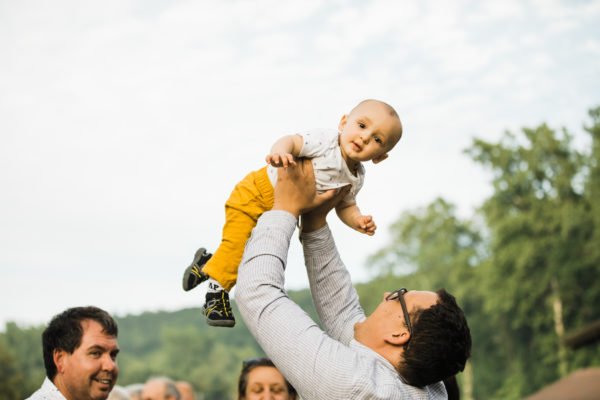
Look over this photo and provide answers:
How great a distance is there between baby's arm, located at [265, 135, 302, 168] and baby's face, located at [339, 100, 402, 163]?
24 cm

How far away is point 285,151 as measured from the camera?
3.36 m

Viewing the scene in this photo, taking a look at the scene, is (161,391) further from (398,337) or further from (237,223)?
(398,337)

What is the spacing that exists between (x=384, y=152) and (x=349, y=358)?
1.19 m

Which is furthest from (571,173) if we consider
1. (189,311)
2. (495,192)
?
(189,311)

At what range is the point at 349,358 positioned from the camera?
114 inches

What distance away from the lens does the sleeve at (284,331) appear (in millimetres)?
2832

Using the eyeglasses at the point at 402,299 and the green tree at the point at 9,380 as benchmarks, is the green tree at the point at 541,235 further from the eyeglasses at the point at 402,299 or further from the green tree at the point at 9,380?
the eyeglasses at the point at 402,299

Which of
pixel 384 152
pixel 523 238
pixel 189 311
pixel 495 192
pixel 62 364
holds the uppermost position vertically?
pixel 189 311

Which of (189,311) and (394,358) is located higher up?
(189,311)

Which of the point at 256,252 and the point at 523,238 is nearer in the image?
the point at 256,252

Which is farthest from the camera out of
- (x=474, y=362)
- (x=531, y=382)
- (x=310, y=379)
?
(x=474, y=362)

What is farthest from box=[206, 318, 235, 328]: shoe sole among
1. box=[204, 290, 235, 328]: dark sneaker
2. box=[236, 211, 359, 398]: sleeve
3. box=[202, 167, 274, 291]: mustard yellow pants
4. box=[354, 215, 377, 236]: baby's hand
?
box=[354, 215, 377, 236]: baby's hand

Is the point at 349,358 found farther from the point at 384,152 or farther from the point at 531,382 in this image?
the point at 531,382

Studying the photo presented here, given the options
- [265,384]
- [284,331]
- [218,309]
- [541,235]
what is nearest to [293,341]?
[284,331]
